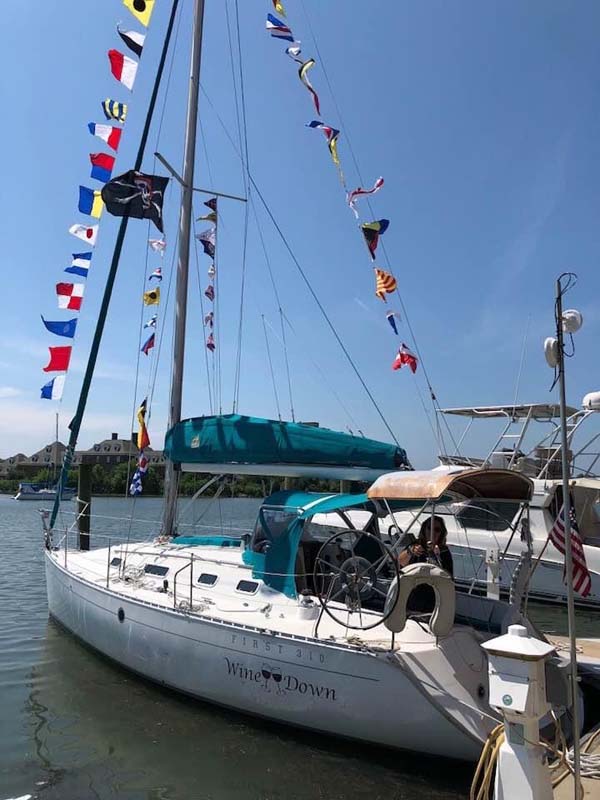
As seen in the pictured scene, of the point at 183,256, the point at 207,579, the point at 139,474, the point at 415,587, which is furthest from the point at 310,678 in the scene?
the point at 183,256

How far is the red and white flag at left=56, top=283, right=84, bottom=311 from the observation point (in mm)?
13820

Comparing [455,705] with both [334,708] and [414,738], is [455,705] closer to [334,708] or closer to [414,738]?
[414,738]

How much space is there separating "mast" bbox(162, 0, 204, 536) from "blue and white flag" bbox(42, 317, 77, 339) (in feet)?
8.80

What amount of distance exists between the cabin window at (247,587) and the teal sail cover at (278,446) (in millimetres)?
1829

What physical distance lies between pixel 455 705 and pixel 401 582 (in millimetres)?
1245

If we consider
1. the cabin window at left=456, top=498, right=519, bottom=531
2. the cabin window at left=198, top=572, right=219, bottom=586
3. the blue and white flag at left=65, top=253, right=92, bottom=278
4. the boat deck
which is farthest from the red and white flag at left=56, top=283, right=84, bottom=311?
the cabin window at left=456, top=498, right=519, bottom=531

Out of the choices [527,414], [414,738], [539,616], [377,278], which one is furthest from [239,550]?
[527,414]

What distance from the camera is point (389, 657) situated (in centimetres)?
634

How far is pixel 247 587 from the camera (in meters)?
8.59

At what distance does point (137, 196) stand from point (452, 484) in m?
8.68

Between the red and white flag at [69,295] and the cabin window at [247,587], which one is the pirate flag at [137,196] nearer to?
the red and white flag at [69,295]

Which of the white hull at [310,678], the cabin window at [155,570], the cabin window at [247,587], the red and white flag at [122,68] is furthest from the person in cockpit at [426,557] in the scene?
the red and white flag at [122,68]

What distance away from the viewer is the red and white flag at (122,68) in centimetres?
1312

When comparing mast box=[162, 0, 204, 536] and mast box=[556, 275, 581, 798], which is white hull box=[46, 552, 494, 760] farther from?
mast box=[162, 0, 204, 536]
